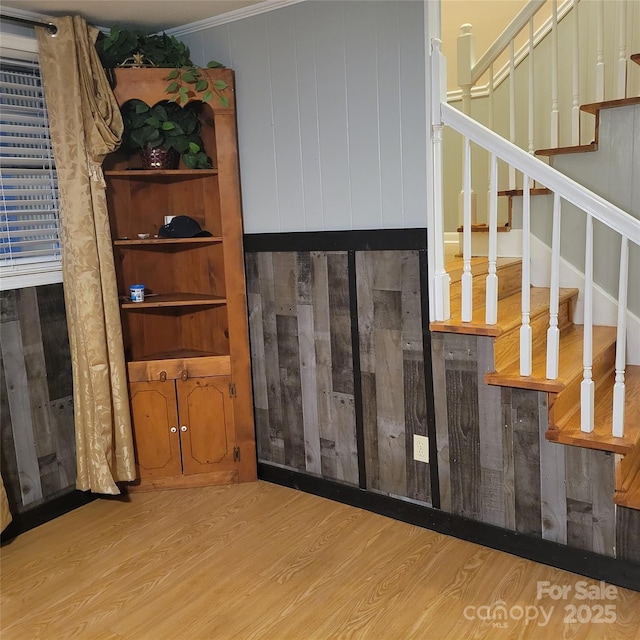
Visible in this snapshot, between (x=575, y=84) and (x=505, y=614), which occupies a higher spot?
(x=575, y=84)

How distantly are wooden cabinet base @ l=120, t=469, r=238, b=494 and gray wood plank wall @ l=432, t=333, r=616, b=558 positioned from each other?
115 centimetres

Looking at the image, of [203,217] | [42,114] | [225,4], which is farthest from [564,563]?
[42,114]

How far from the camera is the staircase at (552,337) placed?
2.25 meters

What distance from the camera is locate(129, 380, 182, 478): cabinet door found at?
3.22 meters

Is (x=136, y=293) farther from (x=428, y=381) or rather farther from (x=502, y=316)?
(x=502, y=316)

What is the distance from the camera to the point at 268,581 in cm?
248

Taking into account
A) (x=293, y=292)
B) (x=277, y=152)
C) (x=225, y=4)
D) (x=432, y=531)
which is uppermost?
(x=225, y=4)

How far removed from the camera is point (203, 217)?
342cm

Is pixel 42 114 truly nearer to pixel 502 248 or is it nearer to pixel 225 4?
pixel 225 4

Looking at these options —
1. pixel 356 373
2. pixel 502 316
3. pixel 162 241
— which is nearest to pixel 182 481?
pixel 356 373

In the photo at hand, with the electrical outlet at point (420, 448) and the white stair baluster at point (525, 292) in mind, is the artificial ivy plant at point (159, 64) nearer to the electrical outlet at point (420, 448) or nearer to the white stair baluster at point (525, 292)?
the white stair baluster at point (525, 292)

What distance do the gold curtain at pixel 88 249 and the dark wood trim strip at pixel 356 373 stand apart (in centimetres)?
108

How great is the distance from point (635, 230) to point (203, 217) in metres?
2.09

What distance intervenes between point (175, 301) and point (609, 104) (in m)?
2.21
